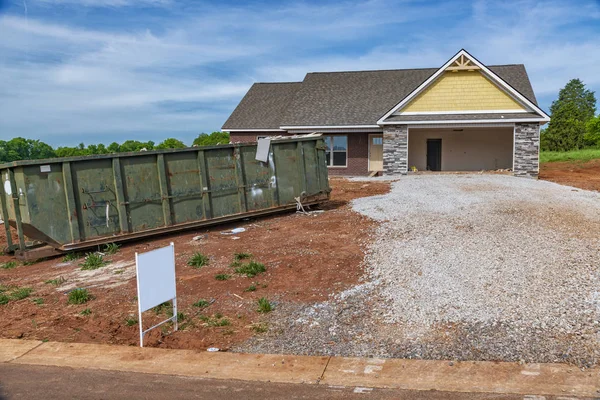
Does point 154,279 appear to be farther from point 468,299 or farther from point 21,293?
point 468,299

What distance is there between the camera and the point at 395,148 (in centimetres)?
2522

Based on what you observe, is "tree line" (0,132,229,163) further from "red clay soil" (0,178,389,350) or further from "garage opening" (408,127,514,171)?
"red clay soil" (0,178,389,350)

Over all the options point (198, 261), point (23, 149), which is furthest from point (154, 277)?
point (23, 149)

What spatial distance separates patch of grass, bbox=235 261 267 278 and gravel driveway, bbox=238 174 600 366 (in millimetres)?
1558

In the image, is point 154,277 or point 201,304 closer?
point 154,277

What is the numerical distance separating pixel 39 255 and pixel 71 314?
439 cm

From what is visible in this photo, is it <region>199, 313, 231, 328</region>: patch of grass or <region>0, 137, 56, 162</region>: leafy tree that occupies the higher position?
<region>0, 137, 56, 162</region>: leafy tree

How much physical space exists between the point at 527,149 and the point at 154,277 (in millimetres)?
20967

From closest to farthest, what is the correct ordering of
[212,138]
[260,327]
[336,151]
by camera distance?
[260,327] < [336,151] < [212,138]

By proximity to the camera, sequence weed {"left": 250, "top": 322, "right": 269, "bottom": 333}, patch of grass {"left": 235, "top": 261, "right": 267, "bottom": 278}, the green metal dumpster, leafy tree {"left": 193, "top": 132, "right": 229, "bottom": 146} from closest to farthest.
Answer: weed {"left": 250, "top": 322, "right": 269, "bottom": 333} < patch of grass {"left": 235, "top": 261, "right": 267, "bottom": 278} < the green metal dumpster < leafy tree {"left": 193, "top": 132, "right": 229, "bottom": 146}

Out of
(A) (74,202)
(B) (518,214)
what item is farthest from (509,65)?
(A) (74,202)

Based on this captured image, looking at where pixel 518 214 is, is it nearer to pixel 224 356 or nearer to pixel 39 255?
pixel 224 356

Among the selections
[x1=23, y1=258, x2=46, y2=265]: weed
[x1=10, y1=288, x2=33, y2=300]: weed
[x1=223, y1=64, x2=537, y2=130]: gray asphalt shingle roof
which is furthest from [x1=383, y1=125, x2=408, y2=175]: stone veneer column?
[x1=10, y1=288, x2=33, y2=300]: weed

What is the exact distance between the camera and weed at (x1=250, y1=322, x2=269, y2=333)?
6750mm
